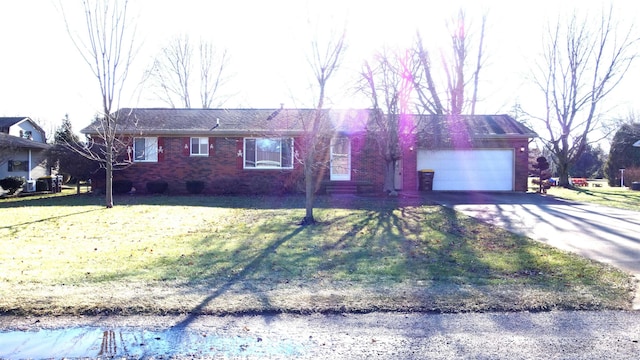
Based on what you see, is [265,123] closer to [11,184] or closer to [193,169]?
[193,169]

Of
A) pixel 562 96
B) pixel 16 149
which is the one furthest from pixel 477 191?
pixel 16 149

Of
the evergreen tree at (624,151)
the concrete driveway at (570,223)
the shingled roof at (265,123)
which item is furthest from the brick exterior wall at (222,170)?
the evergreen tree at (624,151)

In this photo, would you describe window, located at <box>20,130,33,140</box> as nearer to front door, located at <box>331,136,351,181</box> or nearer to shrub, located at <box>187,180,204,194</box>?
shrub, located at <box>187,180,204,194</box>

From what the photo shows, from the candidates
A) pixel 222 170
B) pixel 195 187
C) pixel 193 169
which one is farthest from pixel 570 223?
pixel 193 169

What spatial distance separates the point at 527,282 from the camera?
584cm

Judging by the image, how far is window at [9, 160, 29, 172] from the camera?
24514 mm

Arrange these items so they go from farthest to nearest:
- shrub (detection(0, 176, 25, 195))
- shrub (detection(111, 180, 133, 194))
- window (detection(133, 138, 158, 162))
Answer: shrub (detection(0, 176, 25, 195)) → window (detection(133, 138, 158, 162)) → shrub (detection(111, 180, 133, 194))

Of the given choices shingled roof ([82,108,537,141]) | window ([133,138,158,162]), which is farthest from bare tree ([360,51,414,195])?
window ([133,138,158,162])

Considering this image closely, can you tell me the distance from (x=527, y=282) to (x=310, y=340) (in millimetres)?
3429

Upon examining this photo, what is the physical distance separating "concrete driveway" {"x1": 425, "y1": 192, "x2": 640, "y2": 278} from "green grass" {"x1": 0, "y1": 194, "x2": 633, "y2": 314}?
24.8 inches

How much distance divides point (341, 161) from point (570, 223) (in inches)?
419

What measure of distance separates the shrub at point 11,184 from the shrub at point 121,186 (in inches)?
240

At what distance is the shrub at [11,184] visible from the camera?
20859 mm

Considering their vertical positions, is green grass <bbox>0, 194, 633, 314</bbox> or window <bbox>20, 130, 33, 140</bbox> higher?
window <bbox>20, 130, 33, 140</bbox>
